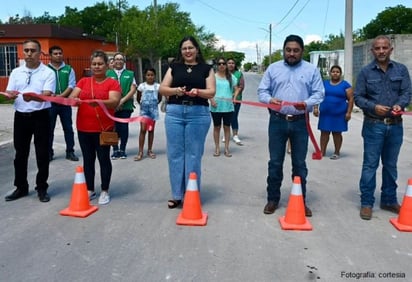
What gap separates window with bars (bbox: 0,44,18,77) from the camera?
27.9m

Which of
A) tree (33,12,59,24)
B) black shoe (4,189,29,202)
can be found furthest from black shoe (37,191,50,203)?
tree (33,12,59,24)

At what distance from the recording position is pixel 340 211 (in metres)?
5.82

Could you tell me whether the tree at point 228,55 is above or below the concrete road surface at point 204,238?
above

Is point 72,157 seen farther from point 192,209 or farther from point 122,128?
point 192,209

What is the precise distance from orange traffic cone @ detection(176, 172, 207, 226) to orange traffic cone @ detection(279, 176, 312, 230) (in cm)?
88

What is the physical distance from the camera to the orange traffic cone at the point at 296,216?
5.17 meters

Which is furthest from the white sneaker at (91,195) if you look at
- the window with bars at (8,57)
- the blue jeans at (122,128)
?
the window with bars at (8,57)

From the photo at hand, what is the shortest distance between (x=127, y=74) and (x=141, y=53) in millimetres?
26204

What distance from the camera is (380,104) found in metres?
5.41

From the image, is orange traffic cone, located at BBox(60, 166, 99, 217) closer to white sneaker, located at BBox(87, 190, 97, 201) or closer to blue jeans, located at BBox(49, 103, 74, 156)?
white sneaker, located at BBox(87, 190, 97, 201)

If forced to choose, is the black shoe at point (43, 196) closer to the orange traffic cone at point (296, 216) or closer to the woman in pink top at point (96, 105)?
the woman in pink top at point (96, 105)

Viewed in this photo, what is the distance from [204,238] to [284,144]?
148cm

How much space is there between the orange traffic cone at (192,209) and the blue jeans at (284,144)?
3.03ft

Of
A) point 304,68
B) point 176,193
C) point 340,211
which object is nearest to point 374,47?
point 304,68
